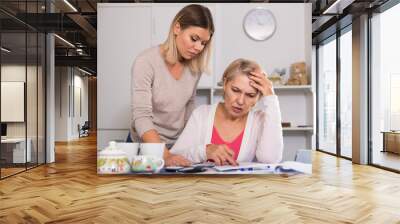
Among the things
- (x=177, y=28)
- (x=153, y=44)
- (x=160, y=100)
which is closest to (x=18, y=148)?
(x=160, y=100)

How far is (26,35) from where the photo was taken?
6.71 meters

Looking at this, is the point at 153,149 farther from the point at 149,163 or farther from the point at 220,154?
the point at 220,154

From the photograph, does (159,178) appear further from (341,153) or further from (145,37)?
(341,153)

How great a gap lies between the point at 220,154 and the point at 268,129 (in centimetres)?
66

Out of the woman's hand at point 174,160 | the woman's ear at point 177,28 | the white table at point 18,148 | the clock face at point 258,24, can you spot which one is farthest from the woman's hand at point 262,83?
the white table at point 18,148

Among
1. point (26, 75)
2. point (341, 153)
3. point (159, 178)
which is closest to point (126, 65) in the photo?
point (159, 178)

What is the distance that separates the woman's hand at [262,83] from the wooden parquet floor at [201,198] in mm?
1127

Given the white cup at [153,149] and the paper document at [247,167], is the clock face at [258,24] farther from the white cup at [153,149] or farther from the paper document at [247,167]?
the white cup at [153,149]

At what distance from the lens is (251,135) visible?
5285mm

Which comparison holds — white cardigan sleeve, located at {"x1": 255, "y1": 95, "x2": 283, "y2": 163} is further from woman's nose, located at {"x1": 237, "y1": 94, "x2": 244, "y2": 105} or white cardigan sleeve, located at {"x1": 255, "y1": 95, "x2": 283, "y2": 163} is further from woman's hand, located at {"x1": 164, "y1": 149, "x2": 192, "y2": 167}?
woman's hand, located at {"x1": 164, "y1": 149, "x2": 192, "y2": 167}

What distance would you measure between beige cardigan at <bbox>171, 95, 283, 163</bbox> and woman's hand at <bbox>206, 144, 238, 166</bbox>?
61 mm

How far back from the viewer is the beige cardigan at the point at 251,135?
5.28 metres

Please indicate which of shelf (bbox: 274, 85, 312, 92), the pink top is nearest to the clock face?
shelf (bbox: 274, 85, 312, 92)

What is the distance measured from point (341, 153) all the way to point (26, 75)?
6197mm
